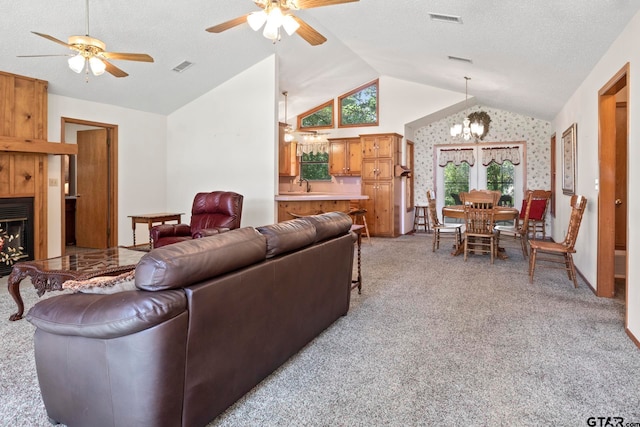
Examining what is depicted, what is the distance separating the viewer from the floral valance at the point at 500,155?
8445 millimetres

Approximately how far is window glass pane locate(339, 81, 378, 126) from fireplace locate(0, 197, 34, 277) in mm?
6241

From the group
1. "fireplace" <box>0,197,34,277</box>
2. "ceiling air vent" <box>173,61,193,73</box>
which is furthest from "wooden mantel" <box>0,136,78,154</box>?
"ceiling air vent" <box>173,61,193,73</box>

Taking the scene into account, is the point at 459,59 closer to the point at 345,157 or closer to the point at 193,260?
the point at 345,157

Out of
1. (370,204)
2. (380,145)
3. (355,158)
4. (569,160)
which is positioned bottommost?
(370,204)

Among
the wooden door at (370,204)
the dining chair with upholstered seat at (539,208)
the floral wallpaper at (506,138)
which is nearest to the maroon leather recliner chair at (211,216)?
the wooden door at (370,204)

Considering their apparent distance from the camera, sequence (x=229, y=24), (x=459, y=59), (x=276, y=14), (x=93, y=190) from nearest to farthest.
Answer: (x=276, y=14)
(x=229, y=24)
(x=459, y=59)
(x=93, y=190)

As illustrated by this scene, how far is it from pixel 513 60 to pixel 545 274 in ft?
8.47

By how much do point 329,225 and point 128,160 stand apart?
515 cm

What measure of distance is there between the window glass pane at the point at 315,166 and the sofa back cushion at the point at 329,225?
6.24 metres

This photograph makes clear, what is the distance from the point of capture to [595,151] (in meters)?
4.04

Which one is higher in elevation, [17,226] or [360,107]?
[360,107]

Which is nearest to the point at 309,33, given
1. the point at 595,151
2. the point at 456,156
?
the point at 595,151

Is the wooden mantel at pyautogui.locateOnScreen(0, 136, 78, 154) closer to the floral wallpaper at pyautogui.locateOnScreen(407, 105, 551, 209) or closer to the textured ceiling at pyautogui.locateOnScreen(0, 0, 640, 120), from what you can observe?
the textured ceiling at pyautogui.locateOnScreen(0, 0, 640, 120)

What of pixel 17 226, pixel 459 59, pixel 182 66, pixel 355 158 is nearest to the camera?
pixel 17 226
